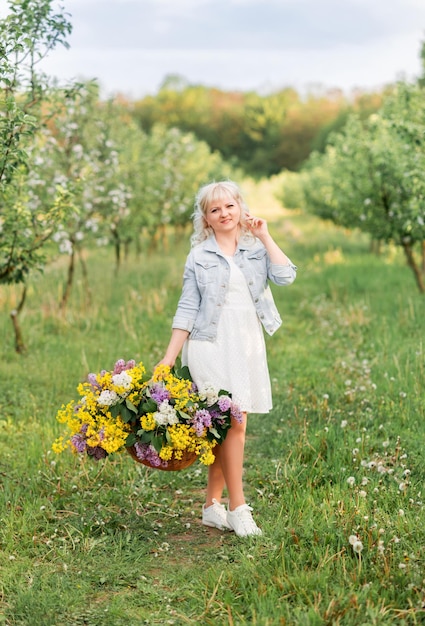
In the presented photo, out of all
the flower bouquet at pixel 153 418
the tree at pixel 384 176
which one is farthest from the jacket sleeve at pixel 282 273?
the tree at pixel 384 176

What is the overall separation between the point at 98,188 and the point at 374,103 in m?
59.9

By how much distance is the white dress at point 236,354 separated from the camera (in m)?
4.61

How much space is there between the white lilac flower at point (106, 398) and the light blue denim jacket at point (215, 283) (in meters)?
0.59

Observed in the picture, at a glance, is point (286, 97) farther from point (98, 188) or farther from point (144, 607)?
point (144, 607)

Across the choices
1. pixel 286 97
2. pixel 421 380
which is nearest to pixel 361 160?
pixel 421 380

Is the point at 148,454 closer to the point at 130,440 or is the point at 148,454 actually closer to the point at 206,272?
the point at 130,440

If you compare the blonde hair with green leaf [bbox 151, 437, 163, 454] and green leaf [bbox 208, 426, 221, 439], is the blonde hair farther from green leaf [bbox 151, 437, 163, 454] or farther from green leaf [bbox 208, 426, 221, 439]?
green leaf [bbox 151, 437, 163, 454]

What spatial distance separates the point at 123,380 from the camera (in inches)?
171

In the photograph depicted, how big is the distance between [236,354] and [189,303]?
1.39 feet

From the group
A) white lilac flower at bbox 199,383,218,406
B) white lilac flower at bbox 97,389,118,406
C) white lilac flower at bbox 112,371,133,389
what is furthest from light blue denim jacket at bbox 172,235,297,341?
white lilac flower at bbox 97,389,118,406

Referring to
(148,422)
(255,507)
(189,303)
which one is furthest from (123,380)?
(255,507)

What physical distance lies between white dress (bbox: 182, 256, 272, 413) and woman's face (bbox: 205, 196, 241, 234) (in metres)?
0.22

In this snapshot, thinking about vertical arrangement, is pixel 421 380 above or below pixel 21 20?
below

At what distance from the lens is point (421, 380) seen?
707cm
